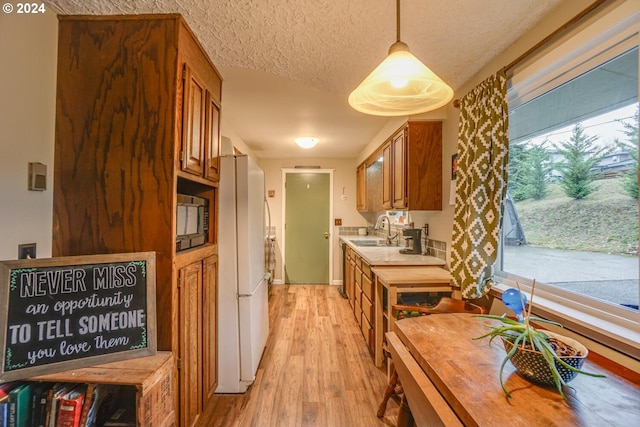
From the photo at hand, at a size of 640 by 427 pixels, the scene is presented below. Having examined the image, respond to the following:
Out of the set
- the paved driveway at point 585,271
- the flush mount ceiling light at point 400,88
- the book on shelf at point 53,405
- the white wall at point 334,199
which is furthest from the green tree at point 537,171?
the white wall at point 334,199

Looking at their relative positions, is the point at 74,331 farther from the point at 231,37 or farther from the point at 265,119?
the point at 265,119

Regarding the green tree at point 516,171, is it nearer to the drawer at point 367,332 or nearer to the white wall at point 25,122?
the drawer at point 367,332

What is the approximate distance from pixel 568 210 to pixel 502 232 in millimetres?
490

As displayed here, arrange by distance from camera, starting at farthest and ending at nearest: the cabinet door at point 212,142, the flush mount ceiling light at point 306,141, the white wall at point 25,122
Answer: the flush mount ceiling light at point 306,141, the cabinet door at point 212,142, the white wall at point 25,122

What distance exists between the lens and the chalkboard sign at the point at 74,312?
3.18ft

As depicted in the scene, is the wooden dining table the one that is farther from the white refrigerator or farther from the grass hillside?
the white refrigerator

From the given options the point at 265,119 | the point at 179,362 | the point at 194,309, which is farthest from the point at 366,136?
the point at 179,362

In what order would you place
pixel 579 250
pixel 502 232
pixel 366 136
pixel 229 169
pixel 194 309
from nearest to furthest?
pixel 579 250 < pixel 194 309 < pixel 502 232 < pixel 229 169 < pixel 366 136

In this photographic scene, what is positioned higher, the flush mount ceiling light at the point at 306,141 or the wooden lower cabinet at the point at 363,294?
the flush mount ceiling light at the point at 306,141

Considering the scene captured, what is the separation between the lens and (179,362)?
1436 millimetres

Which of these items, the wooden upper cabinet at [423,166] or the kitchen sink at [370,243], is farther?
the kitchen sink at [370,243]

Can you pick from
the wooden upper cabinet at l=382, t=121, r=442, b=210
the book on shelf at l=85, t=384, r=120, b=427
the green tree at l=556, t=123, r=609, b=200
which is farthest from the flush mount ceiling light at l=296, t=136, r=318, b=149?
the book on shelf at l=85, t=384, r=120, b=427

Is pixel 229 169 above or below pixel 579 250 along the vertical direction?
above

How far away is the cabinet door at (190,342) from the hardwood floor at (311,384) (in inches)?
12.6
